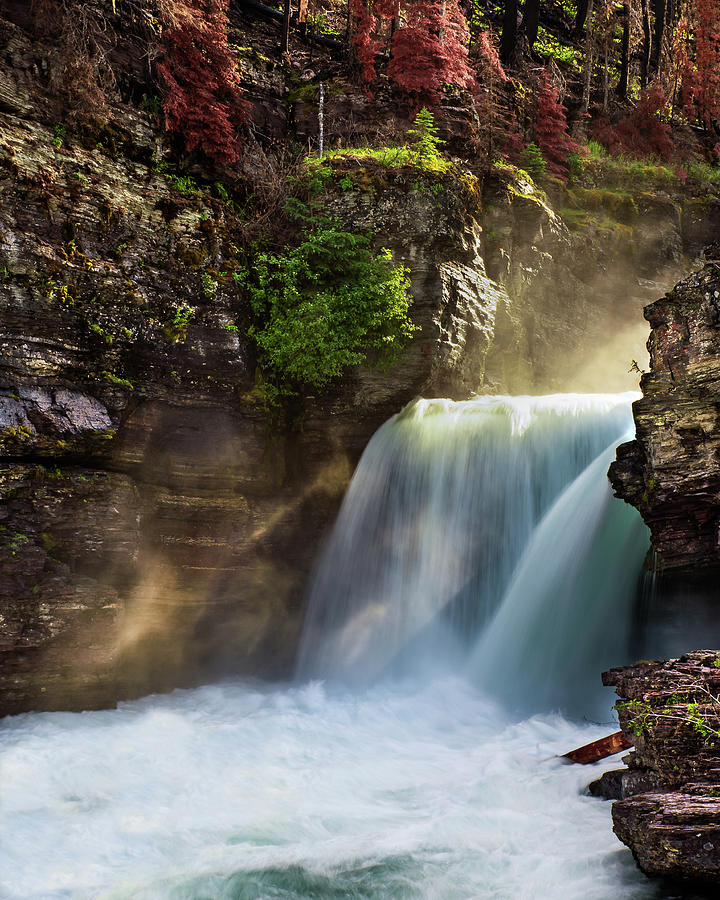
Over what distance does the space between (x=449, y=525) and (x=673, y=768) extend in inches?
219

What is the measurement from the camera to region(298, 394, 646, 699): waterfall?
→ 31.2 ft

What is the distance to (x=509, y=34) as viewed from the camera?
18.2 metres

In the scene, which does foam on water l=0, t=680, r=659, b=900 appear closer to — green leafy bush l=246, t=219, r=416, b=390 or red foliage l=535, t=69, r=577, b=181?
green leafy bush l=246, t=219, r=416, b=390

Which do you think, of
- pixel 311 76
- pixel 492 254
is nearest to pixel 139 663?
pixel 492 254

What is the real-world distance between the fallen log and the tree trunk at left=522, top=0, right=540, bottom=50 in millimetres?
19864

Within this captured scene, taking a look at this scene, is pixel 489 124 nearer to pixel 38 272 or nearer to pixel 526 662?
pixel 38 272

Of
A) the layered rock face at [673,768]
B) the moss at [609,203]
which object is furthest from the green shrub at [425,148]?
the layered rock face at [673,768]

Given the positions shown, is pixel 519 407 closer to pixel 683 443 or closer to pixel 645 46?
pixel 683 443

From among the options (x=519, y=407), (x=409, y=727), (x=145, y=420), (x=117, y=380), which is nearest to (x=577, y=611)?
(x=409, y=727)

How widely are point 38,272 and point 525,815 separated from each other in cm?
897

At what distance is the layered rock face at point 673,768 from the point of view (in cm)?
411

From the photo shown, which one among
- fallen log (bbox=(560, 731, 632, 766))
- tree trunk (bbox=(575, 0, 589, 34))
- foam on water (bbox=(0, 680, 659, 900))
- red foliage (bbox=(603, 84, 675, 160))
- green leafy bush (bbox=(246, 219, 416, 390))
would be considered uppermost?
tree trunk (bbox=(575, 0, 589, 34))

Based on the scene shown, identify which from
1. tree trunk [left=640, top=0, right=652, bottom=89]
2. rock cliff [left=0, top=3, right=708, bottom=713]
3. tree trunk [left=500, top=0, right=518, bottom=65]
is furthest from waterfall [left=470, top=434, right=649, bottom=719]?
tree trunk [left=640, top=0, right=652, bottom=89]

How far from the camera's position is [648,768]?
15.9ft
